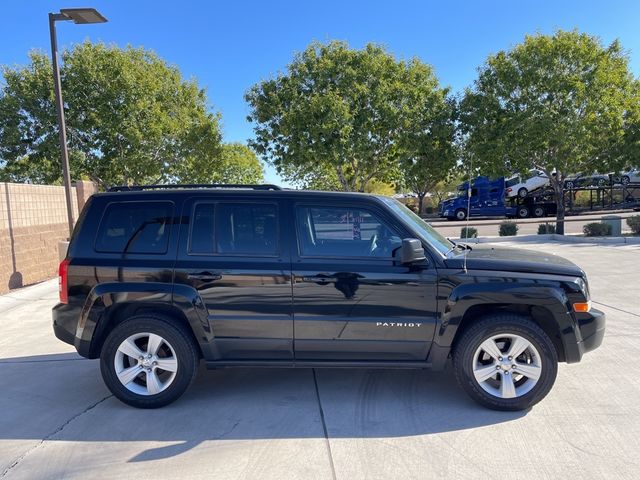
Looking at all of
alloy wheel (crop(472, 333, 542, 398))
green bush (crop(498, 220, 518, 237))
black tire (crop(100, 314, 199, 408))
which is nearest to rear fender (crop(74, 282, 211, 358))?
black tire (crop(100, 314, 199, 408))

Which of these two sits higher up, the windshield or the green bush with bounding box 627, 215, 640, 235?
the windshield

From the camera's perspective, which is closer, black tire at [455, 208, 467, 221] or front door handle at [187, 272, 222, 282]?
front door handle at [187, 272, 222, 282]

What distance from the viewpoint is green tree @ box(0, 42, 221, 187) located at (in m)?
18.8

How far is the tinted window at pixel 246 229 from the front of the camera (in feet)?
12.9

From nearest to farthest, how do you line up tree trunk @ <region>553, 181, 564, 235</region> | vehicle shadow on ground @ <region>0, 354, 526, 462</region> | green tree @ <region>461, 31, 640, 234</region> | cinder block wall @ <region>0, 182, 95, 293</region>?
1. vehicle shadow on ground @ <region>0, 354, 526, 462</region>
2. cinder block wall @ <region>0, 182, 95, 293</region>
3. green tree @ <region>461, 31, 640, 234</region>
4. tree trunk @ <region>553, 181, 564, 235</region>

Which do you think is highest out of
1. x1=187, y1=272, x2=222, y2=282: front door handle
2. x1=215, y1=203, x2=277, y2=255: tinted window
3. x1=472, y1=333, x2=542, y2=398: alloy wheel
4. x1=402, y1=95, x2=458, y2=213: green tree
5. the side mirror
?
x1=402, y1=95, x2=458, y2=213: green tree

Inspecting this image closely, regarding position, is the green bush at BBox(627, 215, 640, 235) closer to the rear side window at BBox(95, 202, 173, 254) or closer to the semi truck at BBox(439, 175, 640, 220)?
the semi truck at BBox(439, 175, 640, 220)

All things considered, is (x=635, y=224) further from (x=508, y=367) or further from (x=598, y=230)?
(x=508, y=367)

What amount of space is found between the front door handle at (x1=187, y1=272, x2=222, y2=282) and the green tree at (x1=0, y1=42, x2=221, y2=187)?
1656cm

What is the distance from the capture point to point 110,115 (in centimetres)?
1872

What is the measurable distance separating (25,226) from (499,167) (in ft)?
51.1

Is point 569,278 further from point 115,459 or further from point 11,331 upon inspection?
point 11,331

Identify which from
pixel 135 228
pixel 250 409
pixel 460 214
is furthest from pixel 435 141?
pixel 250 409

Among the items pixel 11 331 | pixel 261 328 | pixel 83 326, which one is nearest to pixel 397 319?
pixel 261 328
